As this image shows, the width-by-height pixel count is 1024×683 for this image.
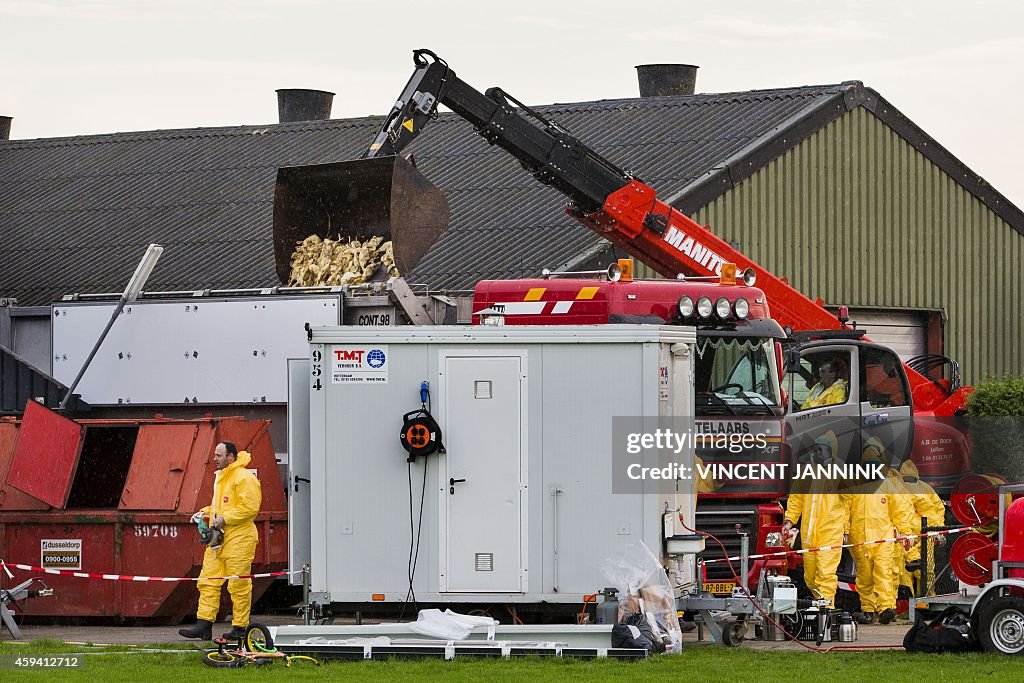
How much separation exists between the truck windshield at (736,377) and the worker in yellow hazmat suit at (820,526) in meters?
0.84

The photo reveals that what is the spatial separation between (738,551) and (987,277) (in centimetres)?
1563

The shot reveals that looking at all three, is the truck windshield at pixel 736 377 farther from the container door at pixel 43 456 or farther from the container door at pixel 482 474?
the container door at pixel 43 456

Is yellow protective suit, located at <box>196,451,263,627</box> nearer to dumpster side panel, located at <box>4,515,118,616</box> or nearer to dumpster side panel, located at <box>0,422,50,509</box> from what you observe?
dumpster side panel, located at <box>4,515,118,616</box>

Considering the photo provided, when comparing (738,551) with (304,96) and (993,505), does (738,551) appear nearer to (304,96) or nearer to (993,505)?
(993,505)

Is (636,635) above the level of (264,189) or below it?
below

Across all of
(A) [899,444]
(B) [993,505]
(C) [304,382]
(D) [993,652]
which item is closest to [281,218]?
(C) [304,382]

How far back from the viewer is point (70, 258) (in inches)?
1107

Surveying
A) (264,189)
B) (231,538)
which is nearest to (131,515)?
(231,538)

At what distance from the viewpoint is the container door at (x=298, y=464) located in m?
13.3

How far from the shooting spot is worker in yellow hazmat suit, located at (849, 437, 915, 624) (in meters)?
15.2

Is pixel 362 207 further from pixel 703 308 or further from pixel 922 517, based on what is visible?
pixel 922 517

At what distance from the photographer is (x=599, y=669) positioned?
452 inches

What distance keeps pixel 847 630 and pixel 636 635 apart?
8.29ft

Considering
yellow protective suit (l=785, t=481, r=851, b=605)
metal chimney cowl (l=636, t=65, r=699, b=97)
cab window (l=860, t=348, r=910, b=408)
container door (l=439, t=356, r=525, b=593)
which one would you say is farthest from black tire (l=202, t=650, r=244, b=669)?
metal chimney cowl (l=636, t=65, r=699, b=97)
